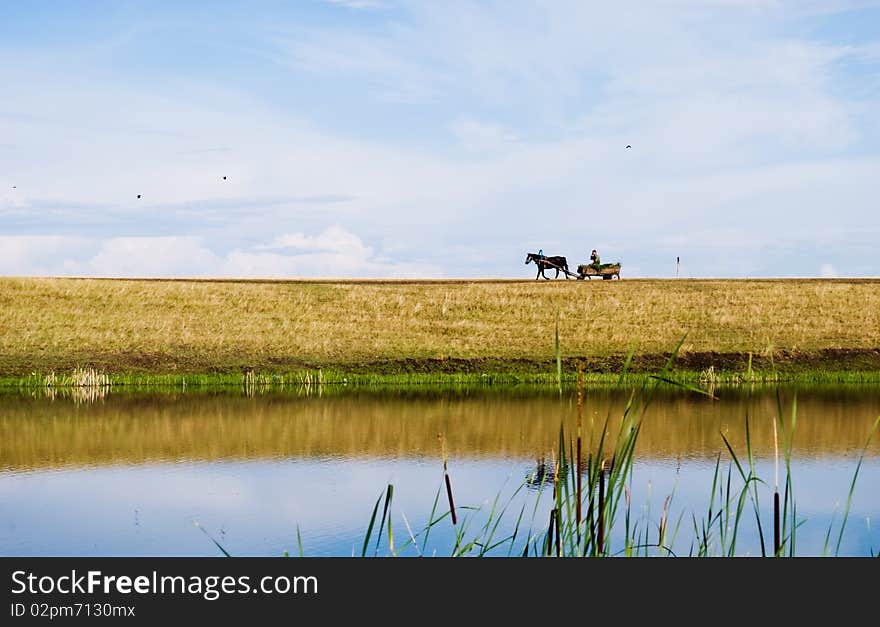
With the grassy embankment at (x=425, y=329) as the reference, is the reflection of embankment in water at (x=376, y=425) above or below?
below

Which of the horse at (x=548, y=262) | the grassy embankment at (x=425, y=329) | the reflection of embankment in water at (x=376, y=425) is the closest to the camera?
the reflection of embankment in water at (x=376, y=425)

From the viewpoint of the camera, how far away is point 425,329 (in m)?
61.4

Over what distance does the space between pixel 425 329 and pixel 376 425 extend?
28915 millimetres

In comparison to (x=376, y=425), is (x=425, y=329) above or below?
above

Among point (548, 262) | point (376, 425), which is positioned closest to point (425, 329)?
point (548, 262)

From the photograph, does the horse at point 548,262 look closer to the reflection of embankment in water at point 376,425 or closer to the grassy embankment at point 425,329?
the grassy embankment at point 425,329

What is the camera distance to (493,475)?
23.7 metres

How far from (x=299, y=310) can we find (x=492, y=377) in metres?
18.8

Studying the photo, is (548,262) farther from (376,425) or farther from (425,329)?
(376,425)

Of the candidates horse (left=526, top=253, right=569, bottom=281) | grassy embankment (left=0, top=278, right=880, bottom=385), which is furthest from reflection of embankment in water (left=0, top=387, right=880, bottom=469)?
horse (left=526, top=253, right=569, bottom=281)

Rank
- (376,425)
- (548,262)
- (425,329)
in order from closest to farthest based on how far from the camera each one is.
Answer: (376,425) < (425,329) < (548,262)

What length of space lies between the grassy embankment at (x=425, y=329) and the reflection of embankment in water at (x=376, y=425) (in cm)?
777

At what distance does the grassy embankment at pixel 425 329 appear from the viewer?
52.6 meters

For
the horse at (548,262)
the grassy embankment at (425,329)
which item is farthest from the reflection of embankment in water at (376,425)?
the horse at (548,262)
